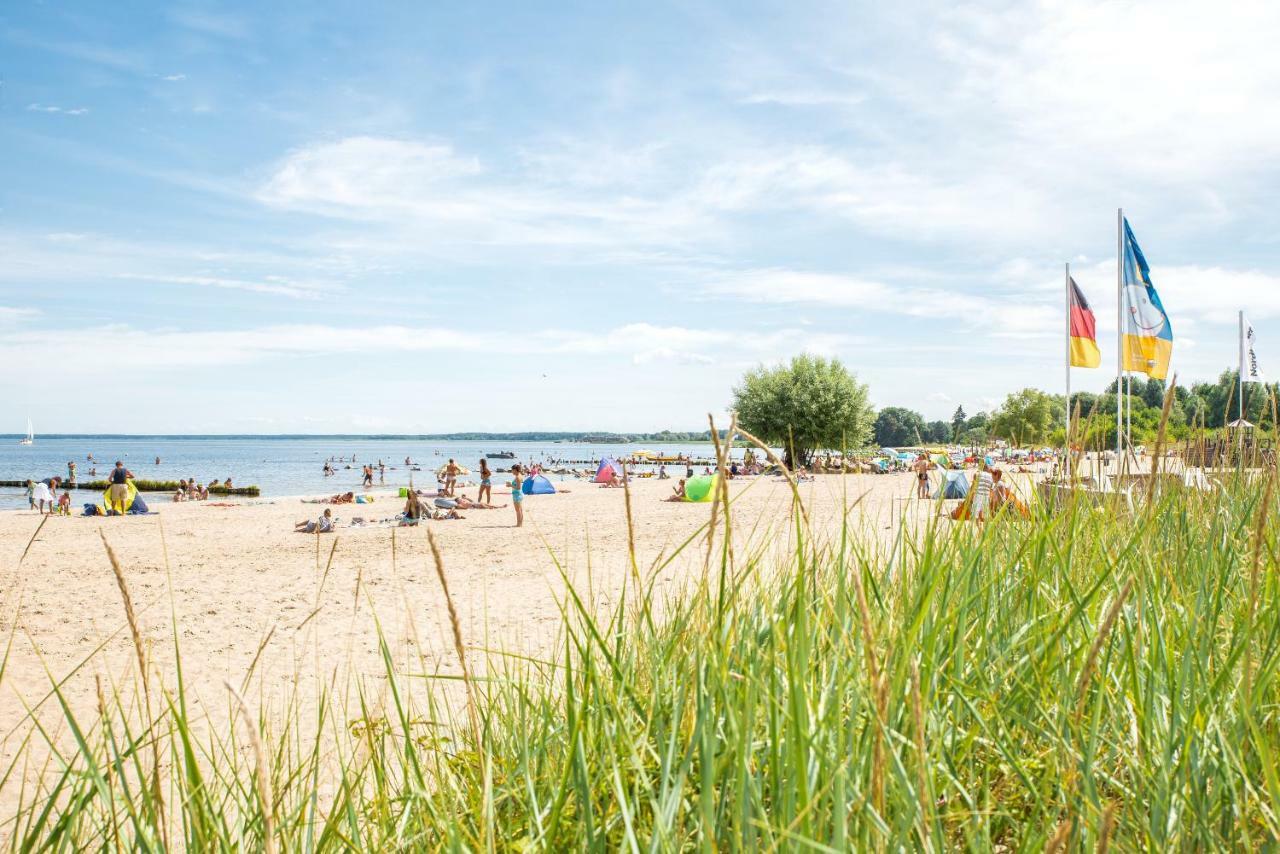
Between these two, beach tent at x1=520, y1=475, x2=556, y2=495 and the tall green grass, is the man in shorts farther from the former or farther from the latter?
beach tent at x1=520, y1=475, x2=556, y2=495

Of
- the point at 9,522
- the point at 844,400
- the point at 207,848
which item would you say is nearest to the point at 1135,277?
the point at 207,848

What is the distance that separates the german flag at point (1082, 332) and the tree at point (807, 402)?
31.9 meters

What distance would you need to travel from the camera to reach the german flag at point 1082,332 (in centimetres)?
1589

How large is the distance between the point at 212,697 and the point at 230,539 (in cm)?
1359

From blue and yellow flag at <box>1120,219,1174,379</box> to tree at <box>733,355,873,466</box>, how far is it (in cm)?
3301

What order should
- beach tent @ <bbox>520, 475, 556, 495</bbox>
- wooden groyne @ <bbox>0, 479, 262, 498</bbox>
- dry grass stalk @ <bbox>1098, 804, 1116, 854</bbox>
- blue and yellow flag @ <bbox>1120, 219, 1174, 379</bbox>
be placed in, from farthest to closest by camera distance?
wooden groyne @ <bbox>0, 479, 262, 498</bbox> < beach tent @ <bbox>520, 475, 556, 495</bbox> < blue and yellow flag @ <bbox>1120, 219, 1174, 379</bbox> < dry grass stalk @ <bbox>1098, 804, 1116, 854</bbox>

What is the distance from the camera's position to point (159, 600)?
11516 mm

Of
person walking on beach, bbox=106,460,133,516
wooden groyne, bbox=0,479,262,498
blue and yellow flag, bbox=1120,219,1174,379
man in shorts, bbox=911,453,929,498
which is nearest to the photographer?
man in shorts, bbox=911,453,929,498

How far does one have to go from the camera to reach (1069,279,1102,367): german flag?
1589 centimetres

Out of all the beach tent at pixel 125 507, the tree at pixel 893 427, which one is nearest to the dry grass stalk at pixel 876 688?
the beach tent at pixel 125 507

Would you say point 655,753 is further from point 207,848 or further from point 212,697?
point 212,697

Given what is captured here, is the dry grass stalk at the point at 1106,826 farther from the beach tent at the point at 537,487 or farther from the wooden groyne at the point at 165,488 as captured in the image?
the wooden groyne at the point at 165,488

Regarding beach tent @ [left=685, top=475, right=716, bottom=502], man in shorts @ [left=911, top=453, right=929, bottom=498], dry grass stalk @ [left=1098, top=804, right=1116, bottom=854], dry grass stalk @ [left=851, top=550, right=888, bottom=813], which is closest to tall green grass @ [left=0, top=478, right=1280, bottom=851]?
dry grass stalk @ [left=851, top=550, right=888, bottom=813]

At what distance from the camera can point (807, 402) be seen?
165 ft
